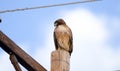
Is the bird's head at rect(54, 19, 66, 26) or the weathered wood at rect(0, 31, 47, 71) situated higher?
the bird's head at rect(54, 19, 66, 26)

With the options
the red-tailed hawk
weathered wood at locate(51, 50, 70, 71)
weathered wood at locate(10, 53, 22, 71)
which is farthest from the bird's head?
weathered wood at locate(10, 53, 22, 71)

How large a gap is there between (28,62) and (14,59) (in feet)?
0.63

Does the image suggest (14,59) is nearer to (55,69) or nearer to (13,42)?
(13,42)

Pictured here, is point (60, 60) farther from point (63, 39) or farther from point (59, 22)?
point (59, 22)

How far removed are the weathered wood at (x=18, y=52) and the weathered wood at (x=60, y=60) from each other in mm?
334

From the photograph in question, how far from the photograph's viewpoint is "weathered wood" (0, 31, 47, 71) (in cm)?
280

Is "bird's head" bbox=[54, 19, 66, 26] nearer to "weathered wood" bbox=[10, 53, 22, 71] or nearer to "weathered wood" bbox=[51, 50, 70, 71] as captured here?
"weathered wood" bbox=[51, 50, 70, 71]

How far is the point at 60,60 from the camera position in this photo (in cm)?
250

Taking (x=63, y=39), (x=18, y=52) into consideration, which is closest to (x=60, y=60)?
(x=63, y=39)

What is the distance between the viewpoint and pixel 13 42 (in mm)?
2879

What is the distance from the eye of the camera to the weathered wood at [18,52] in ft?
9.19

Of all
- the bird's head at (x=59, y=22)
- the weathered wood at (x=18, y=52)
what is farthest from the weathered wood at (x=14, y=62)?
the bird's head at (x=59, y=22)

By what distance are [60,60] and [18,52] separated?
0.66 m

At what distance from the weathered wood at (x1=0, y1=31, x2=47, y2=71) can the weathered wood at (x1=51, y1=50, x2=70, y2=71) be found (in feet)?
1.10
